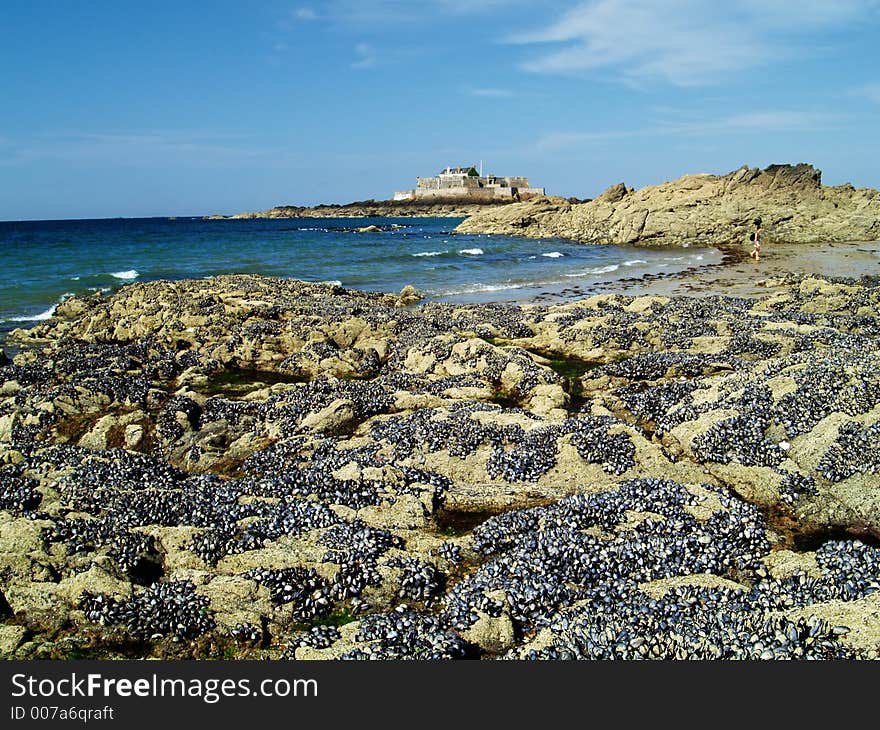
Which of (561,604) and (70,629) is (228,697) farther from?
(561,604)

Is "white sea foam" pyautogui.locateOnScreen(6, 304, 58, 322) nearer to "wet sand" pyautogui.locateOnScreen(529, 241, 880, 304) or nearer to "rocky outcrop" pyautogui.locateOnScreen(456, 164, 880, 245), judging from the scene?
"wet sand" pyautogui.locateOnScreen(529, 241, 880, 304)

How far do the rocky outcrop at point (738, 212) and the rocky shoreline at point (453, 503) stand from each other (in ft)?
205

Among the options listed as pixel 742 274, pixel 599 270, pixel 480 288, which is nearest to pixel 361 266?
pixel 480 288

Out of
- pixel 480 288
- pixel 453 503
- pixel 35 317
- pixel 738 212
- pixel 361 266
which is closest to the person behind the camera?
pixel 453 503

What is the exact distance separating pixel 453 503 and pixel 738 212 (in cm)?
7962

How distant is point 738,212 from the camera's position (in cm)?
7925

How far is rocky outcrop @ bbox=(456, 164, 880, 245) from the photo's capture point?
248ft

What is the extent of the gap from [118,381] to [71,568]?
10.6 metres

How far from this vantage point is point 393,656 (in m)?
8.52

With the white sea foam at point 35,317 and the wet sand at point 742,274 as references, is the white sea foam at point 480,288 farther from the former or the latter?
the white sea foam at point 35,317

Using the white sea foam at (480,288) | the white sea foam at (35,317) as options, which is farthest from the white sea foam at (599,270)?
the white sea foam at (35,317)

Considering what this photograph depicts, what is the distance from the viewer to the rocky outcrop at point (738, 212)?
75562mm

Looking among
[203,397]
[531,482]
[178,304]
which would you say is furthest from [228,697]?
[178,304]

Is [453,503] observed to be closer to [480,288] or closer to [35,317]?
[480,288]
